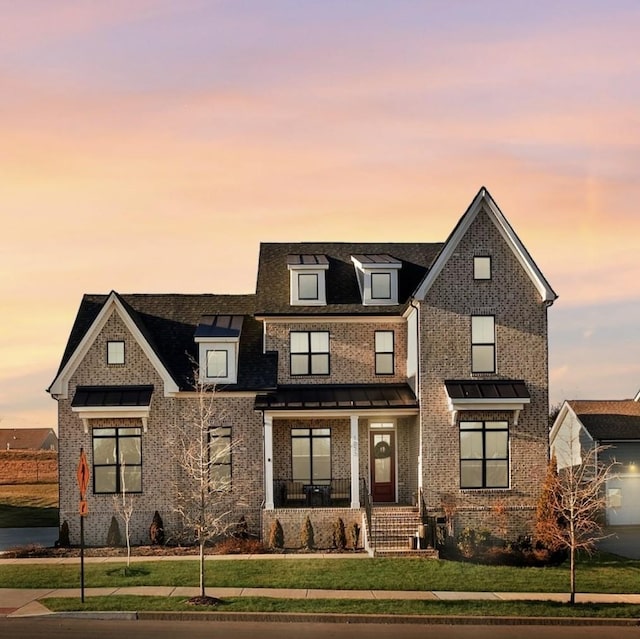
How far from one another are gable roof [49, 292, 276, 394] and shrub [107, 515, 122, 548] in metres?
5.13

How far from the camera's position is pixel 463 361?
33.4m

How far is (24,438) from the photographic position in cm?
10612

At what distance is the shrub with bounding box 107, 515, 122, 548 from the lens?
33.1 meters

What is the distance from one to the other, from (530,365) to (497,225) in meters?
5.05

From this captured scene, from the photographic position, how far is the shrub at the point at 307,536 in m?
31.9

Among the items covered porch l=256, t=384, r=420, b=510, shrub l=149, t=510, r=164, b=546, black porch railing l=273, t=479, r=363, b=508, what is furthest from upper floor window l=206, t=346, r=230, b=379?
shrub l=149, t=510, r=164, b=546

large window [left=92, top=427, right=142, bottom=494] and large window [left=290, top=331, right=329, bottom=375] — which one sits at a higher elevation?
large window [left=290, top=331, right=329, bottom=375]

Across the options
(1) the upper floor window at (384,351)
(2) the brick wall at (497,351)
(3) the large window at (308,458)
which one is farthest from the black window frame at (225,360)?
(2) the brick wall at (497,351)

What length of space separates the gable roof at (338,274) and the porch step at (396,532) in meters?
7.52

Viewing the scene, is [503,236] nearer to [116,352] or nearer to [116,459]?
[116,352]

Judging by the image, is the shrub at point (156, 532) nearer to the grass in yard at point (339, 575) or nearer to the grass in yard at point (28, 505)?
the grass in yard at point (339, 575)

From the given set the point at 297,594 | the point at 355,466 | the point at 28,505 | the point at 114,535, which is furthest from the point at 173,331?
the point at 28,505

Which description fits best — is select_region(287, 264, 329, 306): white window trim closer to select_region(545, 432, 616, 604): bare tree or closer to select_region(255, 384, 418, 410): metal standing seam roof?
select_region(255, 384, 418, 410): metal standing seam roof

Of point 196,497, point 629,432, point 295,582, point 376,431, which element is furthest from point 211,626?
point 629,432
